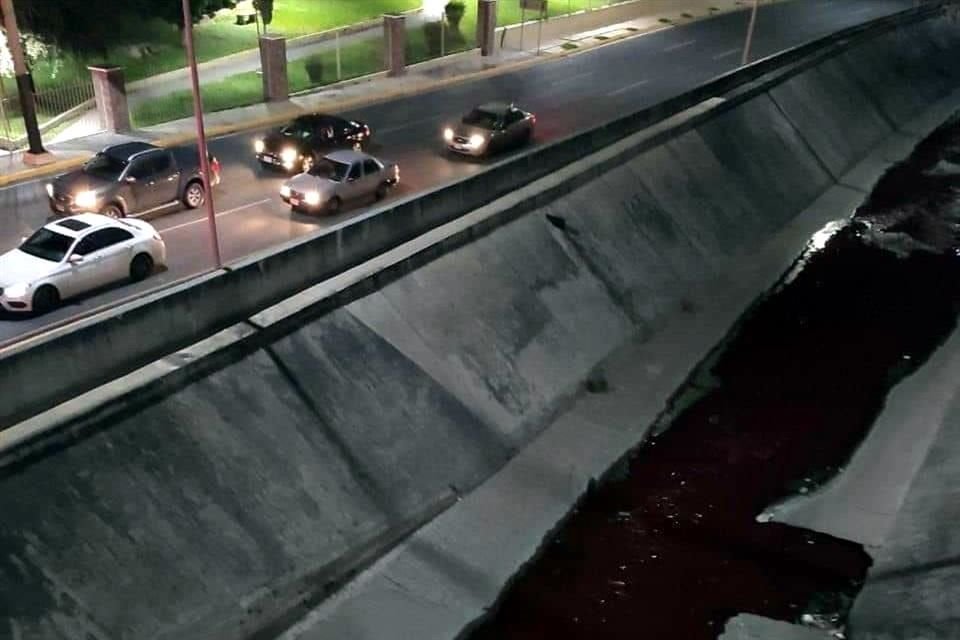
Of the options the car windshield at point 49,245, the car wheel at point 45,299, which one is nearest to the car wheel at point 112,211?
the car windshield at point 49,245

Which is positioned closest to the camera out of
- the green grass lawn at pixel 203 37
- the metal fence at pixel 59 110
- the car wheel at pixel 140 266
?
the car wheel at pixel 140 266

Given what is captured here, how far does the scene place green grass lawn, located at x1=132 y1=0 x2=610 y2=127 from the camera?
31.9 meters

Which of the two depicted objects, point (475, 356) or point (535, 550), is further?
point (475, 356)

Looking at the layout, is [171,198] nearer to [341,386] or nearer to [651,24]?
[341,386]

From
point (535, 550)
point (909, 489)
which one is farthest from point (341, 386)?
point (909, 489)

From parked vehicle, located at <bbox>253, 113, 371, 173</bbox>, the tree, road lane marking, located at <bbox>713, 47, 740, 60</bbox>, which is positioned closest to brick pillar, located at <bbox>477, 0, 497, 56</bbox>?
the tree

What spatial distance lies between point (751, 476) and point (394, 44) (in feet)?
91.8

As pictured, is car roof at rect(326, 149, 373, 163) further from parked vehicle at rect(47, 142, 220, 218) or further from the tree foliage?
the tree foliage

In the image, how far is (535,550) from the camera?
14.2m

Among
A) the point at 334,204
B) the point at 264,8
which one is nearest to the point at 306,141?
the point at 334,204

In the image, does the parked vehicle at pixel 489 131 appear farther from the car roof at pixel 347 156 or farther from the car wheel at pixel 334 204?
the car wheel at pixel 334 204

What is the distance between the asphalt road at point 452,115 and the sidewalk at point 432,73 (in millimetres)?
800

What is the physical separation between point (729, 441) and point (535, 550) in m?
5.99

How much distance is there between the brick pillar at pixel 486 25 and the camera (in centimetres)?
4369
